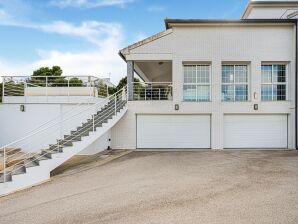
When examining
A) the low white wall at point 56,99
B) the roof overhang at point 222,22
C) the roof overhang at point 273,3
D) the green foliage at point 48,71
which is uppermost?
the roof overhang at point 273,3

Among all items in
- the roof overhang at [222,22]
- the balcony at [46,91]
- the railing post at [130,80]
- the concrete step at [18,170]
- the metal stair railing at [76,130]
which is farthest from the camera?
the railing post at [130,80]

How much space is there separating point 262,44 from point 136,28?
961cm

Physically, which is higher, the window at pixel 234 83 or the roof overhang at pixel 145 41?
the roof overhang at pixel 145 41

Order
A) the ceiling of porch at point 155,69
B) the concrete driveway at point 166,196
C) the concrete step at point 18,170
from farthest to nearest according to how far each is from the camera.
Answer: the ceiling of porch at point 155,69, the concrete step at point 18,170, the concrete driveway at point 166,196

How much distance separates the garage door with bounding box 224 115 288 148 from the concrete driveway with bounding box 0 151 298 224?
417 cm

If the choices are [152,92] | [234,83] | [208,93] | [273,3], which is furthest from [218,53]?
[273,3]

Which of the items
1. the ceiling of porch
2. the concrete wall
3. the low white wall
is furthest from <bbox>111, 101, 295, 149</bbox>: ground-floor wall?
the ceiling of porch

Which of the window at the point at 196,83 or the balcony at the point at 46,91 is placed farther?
the window at the point at 196,83

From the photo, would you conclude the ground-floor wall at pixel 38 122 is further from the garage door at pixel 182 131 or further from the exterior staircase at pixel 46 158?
the garage door at pixel 182 131

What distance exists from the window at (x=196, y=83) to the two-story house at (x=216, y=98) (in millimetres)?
133

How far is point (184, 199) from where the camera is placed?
5965 millimetres

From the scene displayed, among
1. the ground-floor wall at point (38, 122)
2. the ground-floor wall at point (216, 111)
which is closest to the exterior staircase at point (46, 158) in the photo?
the ground-floor wall at point (216, 111)

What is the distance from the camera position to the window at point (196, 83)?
14383 millimetres

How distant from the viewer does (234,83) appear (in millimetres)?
14406
